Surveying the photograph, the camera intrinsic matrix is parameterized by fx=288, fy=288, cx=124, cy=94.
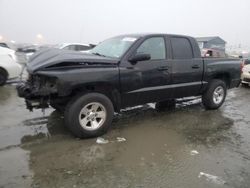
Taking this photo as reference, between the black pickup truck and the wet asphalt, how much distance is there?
51 cm

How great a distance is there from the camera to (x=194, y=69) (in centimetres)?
650

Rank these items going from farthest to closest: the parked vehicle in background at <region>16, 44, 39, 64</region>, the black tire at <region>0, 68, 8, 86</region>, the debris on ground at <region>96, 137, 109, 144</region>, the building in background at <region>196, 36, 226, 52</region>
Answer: the building in background at <region>196, 36, 226, 52</region>, the parked vehicle in background at <region>16, 44, 39, 64</region>, the black tire at <region>0, 68, 8, 86</region>, the debris on ground at <region>96, 137, 109, 144</region>

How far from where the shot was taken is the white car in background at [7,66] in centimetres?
952

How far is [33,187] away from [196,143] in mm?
2870

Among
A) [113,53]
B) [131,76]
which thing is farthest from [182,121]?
[113,53]

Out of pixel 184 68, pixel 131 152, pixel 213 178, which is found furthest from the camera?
pixel 184 68

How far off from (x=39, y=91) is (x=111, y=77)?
4.13 feet

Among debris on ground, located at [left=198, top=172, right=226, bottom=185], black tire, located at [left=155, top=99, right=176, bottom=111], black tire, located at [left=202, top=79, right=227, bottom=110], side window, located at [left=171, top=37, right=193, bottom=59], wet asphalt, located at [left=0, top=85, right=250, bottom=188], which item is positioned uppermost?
side window, located at [left=171, top=37, right=193, bottom=59]

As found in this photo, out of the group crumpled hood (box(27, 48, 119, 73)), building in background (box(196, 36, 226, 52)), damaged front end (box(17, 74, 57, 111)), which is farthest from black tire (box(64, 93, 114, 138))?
building in background (box(196, 36, 226, 52))

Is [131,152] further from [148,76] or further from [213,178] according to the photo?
[148,76]

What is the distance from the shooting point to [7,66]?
9570 mm

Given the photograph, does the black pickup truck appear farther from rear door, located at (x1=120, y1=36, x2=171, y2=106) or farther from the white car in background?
the white car in background

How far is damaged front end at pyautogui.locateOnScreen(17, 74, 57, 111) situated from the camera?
4719mm

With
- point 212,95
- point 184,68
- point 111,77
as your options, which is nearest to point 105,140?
point 111,77
